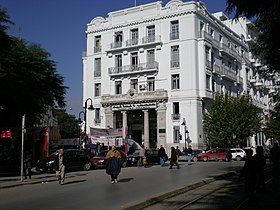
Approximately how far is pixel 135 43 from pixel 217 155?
68.0ft

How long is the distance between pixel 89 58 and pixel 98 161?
3107cm

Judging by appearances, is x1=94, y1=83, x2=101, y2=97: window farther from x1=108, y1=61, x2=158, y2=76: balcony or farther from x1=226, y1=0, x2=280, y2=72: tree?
x1=226, y1=0, x2=280, y2=72: tree

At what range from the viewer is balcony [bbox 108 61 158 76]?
179ft

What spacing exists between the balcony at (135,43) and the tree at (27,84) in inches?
967

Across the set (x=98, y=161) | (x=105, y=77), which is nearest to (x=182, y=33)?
(x=105, y=77)

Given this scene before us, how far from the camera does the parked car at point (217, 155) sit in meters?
43.4

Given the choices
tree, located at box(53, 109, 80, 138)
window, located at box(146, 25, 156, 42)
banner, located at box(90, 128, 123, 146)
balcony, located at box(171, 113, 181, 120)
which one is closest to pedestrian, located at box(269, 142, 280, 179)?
banner, located at box(90, 128, 123, 146)

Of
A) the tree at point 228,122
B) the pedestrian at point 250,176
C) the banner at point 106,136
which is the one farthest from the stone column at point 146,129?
the pedestrian at point 250,176

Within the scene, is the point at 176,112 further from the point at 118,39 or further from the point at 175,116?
the point at 118,39

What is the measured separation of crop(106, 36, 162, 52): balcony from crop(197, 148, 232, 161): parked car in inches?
682

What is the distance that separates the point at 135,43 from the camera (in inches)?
2221

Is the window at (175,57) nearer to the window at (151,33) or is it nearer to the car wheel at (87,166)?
Answer: the window at (151,33)

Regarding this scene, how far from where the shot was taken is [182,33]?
53031mm

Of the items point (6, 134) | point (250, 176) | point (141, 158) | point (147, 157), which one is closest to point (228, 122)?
point (147, 157)
